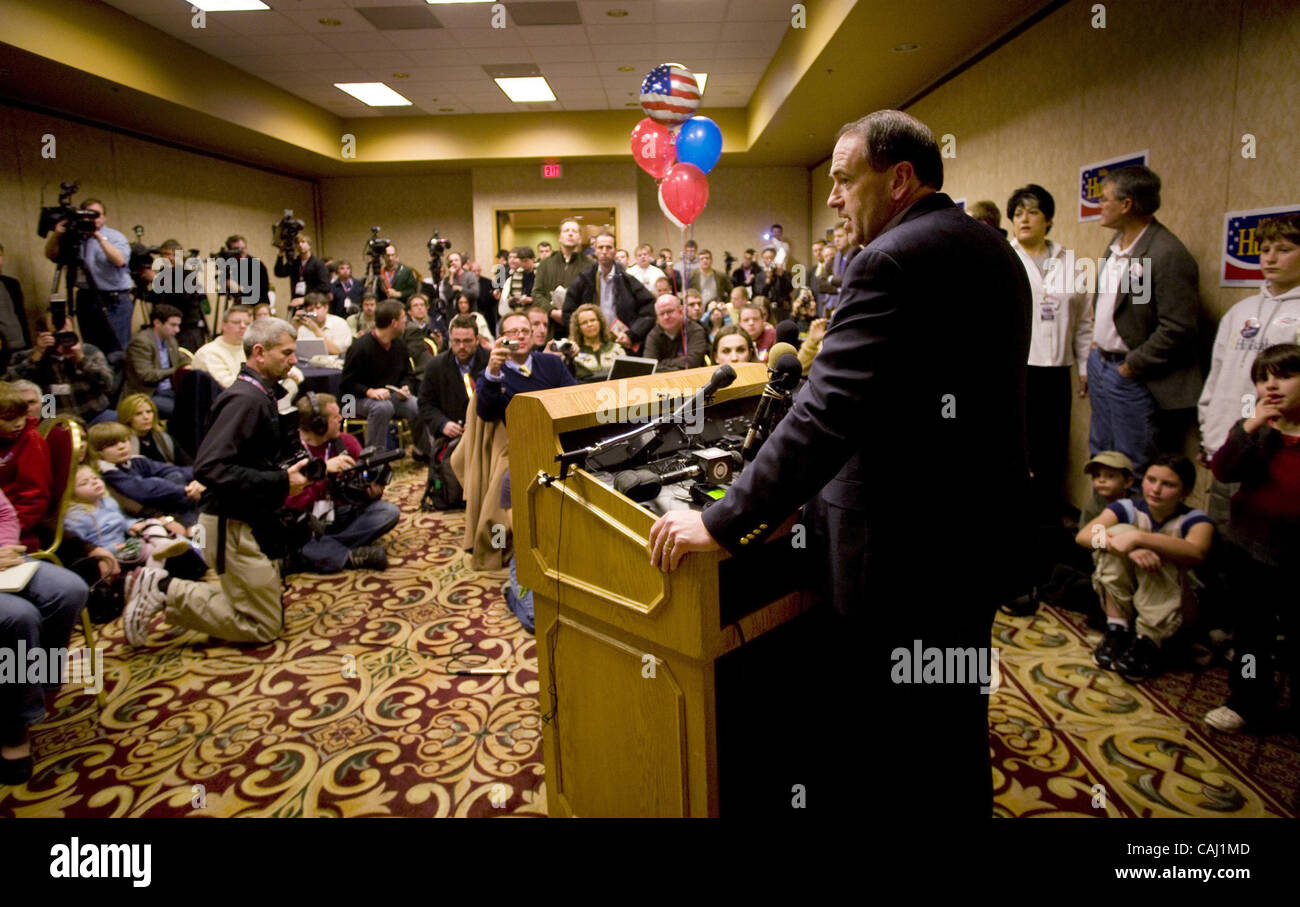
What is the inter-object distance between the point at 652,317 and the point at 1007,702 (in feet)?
12.4

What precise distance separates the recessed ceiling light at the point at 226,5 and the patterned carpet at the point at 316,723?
17.1 feet

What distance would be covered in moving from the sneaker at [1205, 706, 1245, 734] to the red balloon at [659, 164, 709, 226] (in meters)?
3.61

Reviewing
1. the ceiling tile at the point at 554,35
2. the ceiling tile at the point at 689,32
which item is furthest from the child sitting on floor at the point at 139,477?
the ceiling tile at the point at 689,32

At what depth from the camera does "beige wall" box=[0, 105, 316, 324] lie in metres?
6.93

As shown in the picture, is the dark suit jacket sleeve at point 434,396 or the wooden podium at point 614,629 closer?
the wooden podium at point 614,629

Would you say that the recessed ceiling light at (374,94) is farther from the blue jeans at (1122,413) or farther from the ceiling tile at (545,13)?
the blue jeans at (1122,413)

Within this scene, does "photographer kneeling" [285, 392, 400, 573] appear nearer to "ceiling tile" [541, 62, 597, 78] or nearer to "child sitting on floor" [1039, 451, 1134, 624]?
"child sitting on floor" [1039, 451, 1134, 624]

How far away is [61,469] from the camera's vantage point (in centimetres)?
275

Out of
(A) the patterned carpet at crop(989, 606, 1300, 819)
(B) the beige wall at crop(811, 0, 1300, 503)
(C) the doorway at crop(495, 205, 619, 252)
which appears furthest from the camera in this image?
(C) the doorway at crop(495, 205, 619, 252)

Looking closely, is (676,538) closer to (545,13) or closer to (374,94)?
(545,13)

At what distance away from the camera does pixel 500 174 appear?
11492mm

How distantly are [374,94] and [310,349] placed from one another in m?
4.26

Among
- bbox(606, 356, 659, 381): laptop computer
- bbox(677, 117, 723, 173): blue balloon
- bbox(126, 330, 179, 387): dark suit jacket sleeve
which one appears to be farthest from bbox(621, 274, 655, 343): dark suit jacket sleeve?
bbox(126, 330, 179, 387): dark suit jacket sleeve

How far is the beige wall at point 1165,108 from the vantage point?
3010 millimetres
